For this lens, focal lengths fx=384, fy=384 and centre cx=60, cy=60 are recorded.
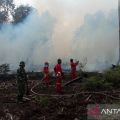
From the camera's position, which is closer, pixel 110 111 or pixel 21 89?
pixel 110 111

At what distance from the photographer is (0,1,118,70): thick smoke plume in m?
33.2

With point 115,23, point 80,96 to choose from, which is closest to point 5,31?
point 115,23

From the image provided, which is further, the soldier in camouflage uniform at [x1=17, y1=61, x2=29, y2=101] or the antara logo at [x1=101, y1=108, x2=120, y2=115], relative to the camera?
the soldier in camouflage uniform at [x1=17, y1=61, x2=29, y2=101]

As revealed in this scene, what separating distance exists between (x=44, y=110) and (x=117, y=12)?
21728 mm

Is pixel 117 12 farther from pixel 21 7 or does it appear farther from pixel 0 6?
pixel 0 6

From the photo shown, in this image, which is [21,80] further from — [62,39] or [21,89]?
[62,39]

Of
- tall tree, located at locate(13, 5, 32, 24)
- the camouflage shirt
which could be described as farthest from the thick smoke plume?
the camouflage shirt

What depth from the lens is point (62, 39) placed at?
3544 cm

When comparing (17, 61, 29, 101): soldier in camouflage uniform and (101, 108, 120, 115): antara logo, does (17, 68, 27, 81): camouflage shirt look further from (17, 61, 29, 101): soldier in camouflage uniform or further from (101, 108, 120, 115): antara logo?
(101, 108, 120, 115): antara logo

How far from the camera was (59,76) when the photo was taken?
18375 millimetres

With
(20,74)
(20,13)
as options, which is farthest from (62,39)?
(20,74)

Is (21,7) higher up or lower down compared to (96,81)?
higher up

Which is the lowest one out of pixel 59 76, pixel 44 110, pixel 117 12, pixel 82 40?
pixel 44 110

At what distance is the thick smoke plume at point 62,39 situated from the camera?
3319 cm
